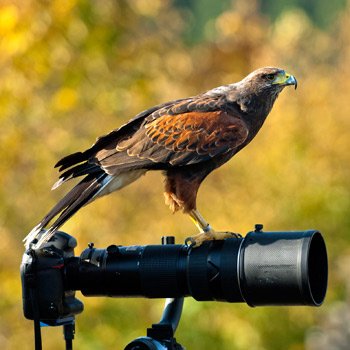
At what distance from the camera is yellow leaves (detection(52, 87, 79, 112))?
978 cm

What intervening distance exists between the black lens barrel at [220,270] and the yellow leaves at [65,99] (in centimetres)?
520

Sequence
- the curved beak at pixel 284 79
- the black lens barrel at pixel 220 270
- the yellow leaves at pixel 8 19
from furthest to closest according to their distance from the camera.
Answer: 1. the yellow leaves at pixel 8 19
2. the curved beak at pixel 284 79
3. the black lens barrel at pixel 220 270

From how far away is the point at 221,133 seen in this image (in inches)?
211

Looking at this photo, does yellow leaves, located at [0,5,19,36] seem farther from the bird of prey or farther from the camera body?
the camera body

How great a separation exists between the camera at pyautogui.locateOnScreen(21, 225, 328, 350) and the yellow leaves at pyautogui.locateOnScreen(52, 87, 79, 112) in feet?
17.0

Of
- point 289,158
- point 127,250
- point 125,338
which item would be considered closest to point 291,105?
point 289,158

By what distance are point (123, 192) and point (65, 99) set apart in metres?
4.03

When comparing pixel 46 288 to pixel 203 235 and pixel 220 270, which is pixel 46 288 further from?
pixel 203 235

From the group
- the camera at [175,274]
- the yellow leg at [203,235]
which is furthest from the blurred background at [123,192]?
the camera at [175,274]

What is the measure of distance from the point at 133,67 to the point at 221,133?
Result: 5598mm

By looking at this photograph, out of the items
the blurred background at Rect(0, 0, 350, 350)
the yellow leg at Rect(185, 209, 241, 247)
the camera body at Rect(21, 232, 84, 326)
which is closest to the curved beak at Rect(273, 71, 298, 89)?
the yellow leg at Rect(185, 209, 241, 247)

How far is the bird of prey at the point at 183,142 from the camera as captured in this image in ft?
17.2

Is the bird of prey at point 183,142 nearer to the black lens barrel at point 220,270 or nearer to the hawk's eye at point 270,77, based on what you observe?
the hawk's eye at point 270,77

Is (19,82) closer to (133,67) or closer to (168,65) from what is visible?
(133,67)
